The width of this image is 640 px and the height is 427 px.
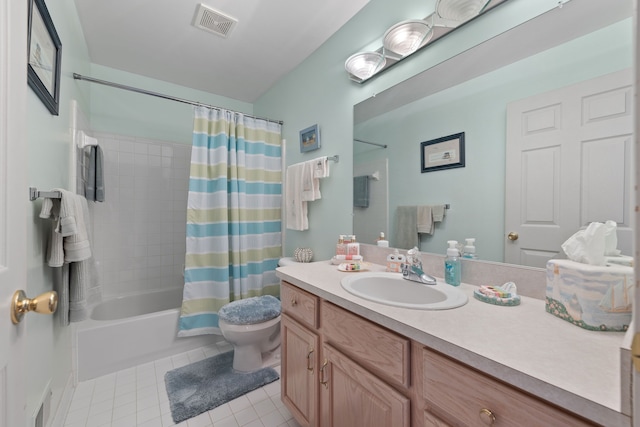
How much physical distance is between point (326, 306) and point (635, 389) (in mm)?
806

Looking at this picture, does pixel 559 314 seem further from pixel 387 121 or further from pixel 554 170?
pixel 387 121

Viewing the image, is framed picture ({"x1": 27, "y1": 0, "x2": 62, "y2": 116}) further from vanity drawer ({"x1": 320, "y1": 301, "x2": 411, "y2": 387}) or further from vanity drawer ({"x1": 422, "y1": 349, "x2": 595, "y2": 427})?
vanity drawer ({"x1": 422, "y1": 349, "x2": 595, "y2": 427})

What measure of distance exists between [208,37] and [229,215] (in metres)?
1.34

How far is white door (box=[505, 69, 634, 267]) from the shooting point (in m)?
0.75

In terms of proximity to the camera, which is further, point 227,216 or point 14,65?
point 227,216

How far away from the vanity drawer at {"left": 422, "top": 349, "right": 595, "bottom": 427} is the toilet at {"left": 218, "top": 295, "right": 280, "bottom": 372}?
4.10 feet

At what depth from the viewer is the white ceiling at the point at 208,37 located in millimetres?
1623

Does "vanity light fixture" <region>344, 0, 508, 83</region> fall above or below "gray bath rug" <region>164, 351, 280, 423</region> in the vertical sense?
above

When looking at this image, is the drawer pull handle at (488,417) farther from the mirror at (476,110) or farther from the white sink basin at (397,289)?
the mirror at (476,110)

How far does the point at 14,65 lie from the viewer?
1.69ft

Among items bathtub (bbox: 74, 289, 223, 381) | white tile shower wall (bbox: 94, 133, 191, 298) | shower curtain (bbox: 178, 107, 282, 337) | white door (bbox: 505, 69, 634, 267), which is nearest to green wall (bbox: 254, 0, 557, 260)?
shower curtain (bbox: 178, 107, 282, 337)

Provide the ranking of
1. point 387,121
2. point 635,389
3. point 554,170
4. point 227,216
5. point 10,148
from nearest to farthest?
point 635,389, point 10,148, point 554,170, point 387,121, point 227,216

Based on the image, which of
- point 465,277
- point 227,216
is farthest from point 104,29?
point 465,277

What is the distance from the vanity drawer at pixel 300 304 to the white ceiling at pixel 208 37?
1.72 m
